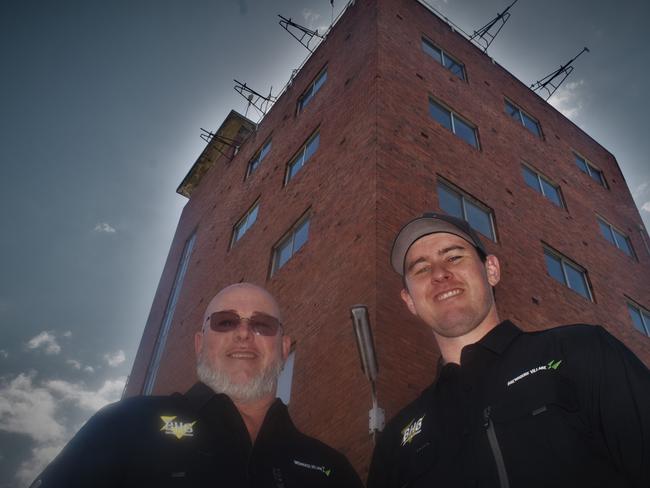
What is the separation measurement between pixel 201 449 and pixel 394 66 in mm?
11978

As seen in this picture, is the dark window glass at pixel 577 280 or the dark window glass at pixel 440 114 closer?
the dark window glass at pixel 577 280

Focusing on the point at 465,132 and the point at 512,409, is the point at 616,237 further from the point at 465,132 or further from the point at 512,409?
the point at 512,409

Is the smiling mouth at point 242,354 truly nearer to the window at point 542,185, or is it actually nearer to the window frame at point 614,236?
the window at point 542,185

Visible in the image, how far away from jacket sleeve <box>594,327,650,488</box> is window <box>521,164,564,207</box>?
42.9ft

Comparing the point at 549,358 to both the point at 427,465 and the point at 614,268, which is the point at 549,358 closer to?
the point at 427,465

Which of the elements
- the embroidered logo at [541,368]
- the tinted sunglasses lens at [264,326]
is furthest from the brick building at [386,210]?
the embroidered logo at [541,368]

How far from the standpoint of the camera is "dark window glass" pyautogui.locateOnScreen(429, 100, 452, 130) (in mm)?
12919

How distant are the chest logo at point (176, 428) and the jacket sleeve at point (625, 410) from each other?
2.11m

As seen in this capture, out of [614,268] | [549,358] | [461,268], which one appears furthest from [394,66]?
[549,358]

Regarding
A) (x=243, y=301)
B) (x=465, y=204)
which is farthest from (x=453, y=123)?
(x=243, y=301)

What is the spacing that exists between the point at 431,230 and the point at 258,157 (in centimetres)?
1536

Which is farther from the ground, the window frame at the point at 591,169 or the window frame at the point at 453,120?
the window frame at the point at 591,169

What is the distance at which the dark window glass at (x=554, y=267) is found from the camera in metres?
12.1

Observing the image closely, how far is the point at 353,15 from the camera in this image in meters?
15.9
